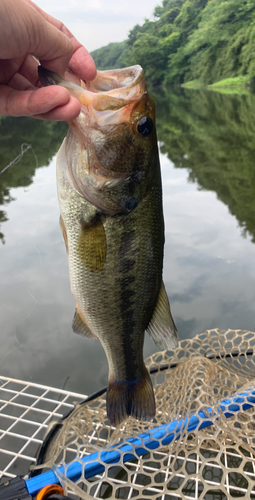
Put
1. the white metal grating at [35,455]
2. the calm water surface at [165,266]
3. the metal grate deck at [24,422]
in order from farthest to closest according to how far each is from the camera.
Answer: the calm water surface at [165,266] → the metal grate deck at [24,422] → the white metal grating at [35,455]

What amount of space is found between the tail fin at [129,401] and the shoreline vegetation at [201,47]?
34850 millimetres

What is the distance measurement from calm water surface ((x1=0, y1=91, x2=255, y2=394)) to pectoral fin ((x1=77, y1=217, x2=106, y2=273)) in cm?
223

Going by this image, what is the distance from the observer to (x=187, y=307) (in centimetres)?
438

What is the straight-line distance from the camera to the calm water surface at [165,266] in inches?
151

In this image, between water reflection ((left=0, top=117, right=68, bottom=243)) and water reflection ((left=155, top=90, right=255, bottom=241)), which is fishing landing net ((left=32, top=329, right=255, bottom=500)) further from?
water reflection ((left=0, top=117, right=68, bottom=243))

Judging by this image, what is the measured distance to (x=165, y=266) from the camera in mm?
5266

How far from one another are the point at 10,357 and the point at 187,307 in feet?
7.36

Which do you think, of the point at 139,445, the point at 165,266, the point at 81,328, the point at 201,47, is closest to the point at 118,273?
the point at 81,328

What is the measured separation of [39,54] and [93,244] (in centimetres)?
84

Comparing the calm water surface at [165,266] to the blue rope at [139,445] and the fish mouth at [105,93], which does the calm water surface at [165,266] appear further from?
the fish mouth at [105,93]

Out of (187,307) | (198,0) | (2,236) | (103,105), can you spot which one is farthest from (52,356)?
(198,0)

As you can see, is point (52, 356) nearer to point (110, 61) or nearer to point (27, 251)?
point (27, 251)

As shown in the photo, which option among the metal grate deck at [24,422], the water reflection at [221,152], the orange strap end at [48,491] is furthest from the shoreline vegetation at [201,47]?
the orange strap end at [48,491]

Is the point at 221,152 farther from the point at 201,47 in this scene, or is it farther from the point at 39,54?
the point at 201,47
